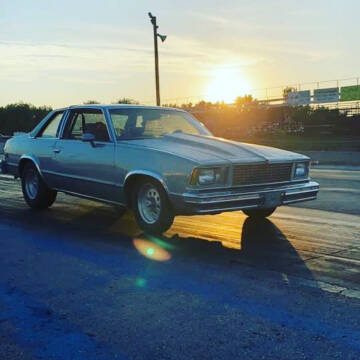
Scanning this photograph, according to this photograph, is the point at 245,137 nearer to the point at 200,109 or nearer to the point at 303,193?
the point at 200,109

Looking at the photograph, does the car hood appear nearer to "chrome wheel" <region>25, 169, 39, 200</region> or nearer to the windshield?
the windshield

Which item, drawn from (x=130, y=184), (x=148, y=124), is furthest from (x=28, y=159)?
(x=130, y=184)

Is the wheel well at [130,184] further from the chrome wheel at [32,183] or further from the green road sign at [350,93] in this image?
the green road sign at [350,93]

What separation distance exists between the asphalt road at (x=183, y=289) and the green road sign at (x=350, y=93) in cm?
4317

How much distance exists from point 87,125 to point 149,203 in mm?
1745

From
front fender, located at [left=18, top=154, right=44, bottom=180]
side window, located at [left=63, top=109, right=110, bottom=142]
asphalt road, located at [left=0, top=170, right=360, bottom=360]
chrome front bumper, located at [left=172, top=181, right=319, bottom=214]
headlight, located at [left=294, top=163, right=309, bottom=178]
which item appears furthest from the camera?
front fender, located at [left=18, top=154, right=44, bottom=180]

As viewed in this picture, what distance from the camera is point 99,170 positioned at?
7047 mm

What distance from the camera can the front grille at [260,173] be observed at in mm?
6129

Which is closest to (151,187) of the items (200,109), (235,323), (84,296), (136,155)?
(136,155)

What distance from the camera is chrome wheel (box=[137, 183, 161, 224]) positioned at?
635 cm

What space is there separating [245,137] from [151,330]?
35158 mm

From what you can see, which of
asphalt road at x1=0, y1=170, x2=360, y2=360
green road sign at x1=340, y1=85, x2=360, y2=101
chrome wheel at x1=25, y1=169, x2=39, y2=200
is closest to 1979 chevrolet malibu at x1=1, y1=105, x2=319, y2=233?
chrome wheel at x1=25, y1=169, x2=39, y2=200

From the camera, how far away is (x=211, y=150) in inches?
250

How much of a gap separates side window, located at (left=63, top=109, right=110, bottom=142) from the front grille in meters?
1.88
